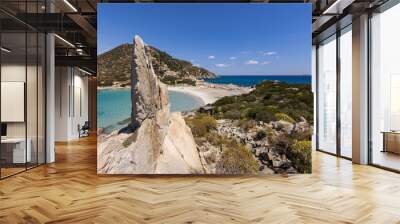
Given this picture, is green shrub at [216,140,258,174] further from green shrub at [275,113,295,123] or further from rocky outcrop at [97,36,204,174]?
green shrub at [275,113,295,123]

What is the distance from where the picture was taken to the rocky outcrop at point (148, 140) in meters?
6.13

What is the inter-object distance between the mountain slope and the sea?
18 centimetres

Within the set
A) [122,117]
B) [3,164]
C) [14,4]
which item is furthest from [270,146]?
[14,4]

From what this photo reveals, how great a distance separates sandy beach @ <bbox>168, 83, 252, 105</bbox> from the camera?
20.8 feet

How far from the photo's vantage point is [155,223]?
3.64m

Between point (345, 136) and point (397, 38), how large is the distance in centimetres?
276

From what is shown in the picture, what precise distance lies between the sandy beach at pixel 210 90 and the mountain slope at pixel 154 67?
0.12 meters

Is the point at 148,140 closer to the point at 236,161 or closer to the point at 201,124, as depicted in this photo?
the point at 201,124

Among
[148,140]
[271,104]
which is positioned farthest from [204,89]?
[148,140]

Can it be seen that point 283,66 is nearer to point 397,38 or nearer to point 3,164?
point 397,38

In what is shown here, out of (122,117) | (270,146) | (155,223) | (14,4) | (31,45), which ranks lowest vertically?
(155,223)

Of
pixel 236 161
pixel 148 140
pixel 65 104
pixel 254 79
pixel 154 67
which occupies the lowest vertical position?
pixel 236 161

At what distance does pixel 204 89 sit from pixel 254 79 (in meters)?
0.87

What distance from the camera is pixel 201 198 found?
4.71m
